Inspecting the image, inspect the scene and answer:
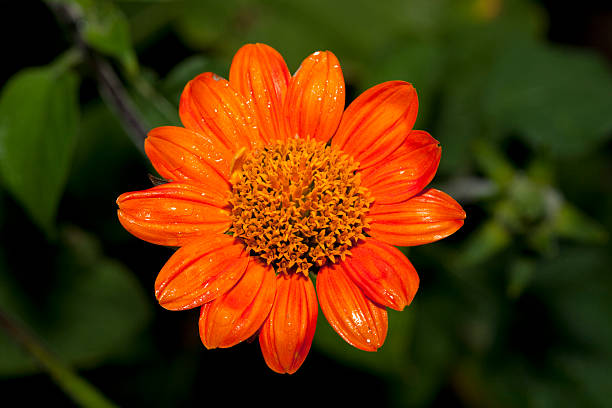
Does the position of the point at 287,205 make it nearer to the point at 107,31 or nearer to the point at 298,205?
the point at 298,205

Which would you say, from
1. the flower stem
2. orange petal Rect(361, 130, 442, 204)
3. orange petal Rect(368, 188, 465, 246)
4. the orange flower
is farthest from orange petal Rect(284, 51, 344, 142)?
the flower stem

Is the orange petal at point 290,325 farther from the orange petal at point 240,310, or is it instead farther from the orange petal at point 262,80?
the orange petal at point 262,80

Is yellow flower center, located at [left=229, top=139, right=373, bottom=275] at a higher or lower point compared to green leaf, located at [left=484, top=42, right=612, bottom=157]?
higher

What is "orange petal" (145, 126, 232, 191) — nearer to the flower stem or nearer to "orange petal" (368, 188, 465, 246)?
"orange petal" (368, 188, 465, 246)

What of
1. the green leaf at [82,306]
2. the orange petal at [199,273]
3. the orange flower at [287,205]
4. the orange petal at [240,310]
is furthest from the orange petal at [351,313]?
the green leaf at [82,306]

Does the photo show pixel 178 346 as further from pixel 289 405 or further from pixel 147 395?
pixel 289 405
